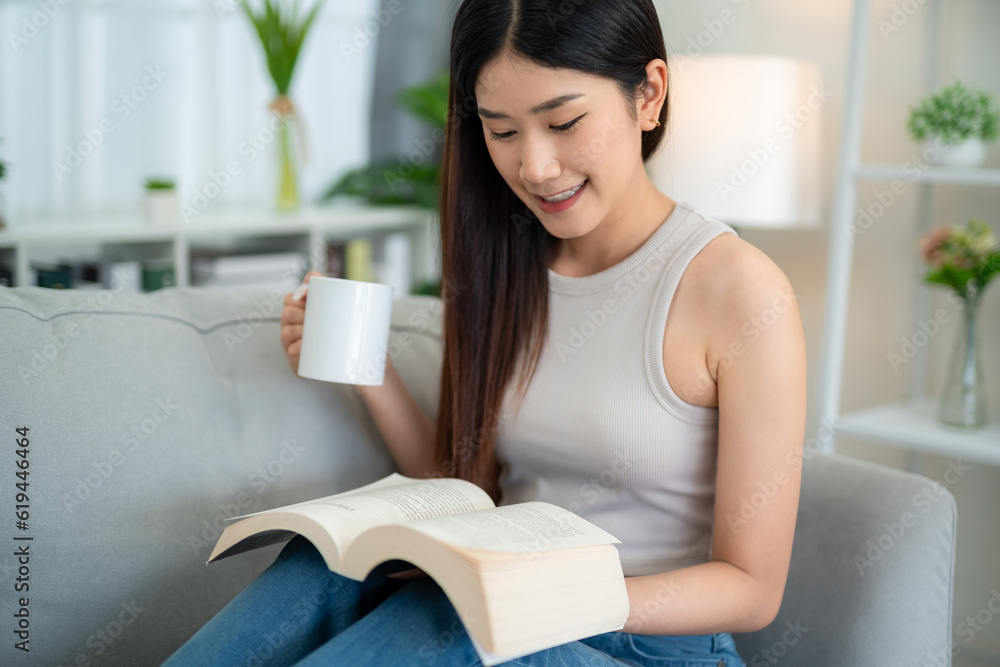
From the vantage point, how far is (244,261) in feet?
7.81

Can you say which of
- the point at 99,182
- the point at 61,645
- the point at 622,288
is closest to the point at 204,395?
the point at 61,645

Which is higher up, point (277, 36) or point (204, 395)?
point (277, 36)

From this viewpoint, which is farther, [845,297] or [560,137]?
[845,297]

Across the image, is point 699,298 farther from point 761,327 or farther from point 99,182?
point 99,182

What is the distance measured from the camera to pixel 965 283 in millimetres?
1606

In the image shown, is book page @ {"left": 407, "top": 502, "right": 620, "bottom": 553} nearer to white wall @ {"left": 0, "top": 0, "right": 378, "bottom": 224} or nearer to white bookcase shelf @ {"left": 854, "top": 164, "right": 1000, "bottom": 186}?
white bookcase shelf @ {"left": 854, "top": 164, "right": 1000, "bottom": 186}

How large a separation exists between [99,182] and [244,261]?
21.0 inches

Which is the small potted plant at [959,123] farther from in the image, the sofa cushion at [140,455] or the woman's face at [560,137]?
the sofa cushion at [140,455]

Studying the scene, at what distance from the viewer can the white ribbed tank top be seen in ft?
3.32

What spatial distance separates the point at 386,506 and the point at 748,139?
1.31 metres

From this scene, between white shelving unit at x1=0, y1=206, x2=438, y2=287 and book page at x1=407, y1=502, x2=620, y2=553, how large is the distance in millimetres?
1178

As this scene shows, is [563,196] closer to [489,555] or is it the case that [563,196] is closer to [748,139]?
[489,555]

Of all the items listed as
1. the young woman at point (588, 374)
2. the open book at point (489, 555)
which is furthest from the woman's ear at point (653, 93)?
the open book at point (489, 555)

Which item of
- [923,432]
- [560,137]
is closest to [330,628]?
[560,137]
